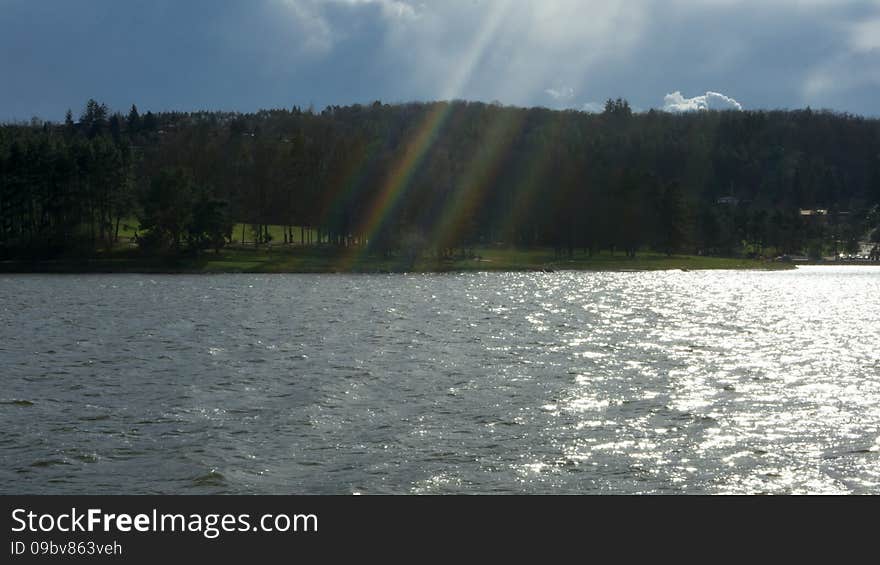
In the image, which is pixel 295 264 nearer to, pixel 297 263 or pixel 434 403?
pixel 297 263

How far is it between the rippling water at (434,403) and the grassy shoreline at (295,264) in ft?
244

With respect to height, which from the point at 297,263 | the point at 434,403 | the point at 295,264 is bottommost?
the point at 434,403

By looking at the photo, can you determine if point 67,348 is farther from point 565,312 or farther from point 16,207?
point 16,207

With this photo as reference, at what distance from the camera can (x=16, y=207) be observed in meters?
154

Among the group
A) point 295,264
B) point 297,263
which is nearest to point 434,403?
point 295,264

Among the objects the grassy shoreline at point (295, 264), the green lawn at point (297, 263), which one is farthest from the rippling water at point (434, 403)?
the green lawn at point (297, 263)

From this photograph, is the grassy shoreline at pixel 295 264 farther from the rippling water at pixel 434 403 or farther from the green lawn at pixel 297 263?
the rippling water at pixel 434 403

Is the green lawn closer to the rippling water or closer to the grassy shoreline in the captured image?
the grassy shoreline

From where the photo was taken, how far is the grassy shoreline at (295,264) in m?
142

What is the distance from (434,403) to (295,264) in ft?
400

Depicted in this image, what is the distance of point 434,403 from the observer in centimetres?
3262

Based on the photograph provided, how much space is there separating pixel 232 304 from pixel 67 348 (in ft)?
107

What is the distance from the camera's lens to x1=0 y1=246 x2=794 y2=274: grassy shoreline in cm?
14150
